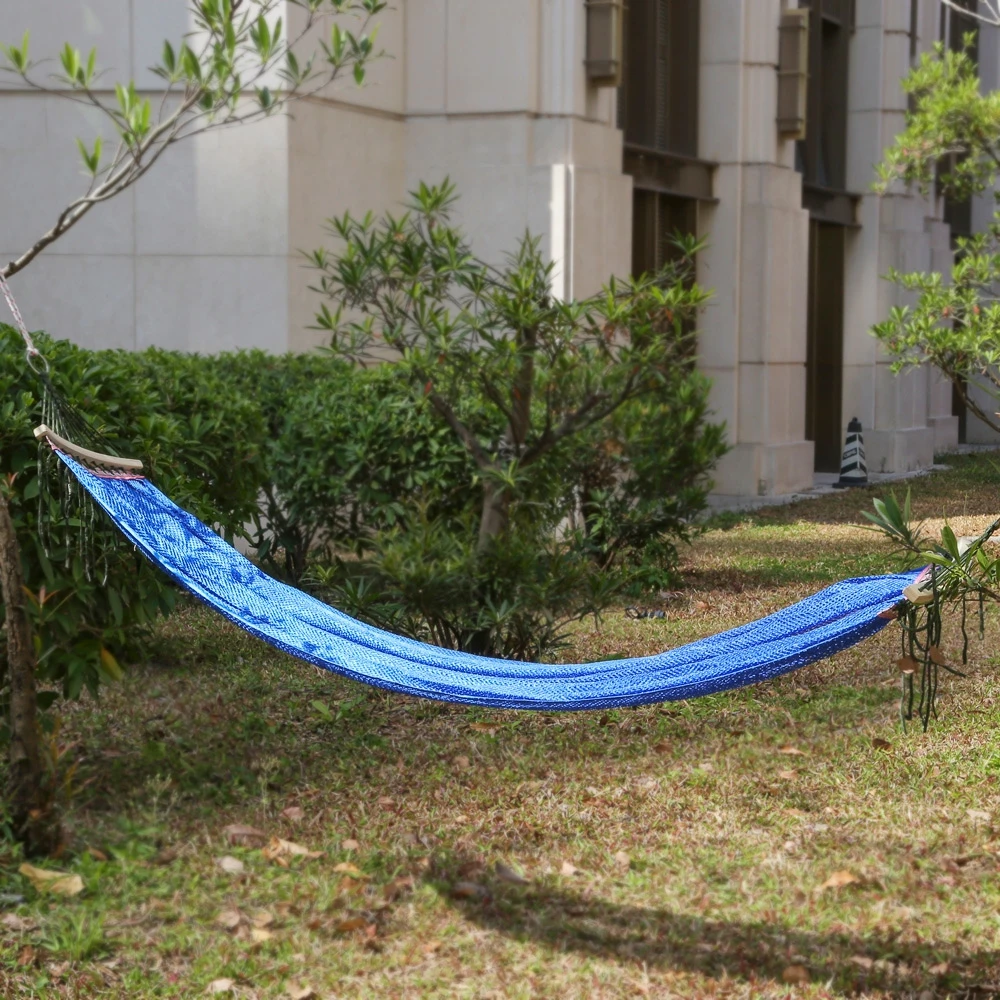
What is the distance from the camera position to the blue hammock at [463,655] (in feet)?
13.8

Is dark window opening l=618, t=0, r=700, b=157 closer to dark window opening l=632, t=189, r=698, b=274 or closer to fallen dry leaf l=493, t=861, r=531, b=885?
dark window opening l=632, t=189, r=698, b=274

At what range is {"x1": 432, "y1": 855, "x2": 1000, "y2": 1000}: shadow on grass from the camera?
4086 millimetres

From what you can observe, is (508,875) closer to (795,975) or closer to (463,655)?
(463,655)

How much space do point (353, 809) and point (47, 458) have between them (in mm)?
1599

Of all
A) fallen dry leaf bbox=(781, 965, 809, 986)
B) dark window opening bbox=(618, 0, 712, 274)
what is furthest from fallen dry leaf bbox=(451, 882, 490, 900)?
dark window opening bbox=(618, 0, 712, 274)

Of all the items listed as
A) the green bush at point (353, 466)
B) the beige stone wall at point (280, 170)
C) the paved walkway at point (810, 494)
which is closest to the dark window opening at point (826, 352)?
the paved walkway at point (810, 494)

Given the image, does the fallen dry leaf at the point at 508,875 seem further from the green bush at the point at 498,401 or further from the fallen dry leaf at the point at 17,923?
the green bush at the point at 498,401

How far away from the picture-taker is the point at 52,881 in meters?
4.48

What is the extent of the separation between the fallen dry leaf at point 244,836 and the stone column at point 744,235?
453 inches

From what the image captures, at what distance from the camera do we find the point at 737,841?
Answer: 16.6 ft

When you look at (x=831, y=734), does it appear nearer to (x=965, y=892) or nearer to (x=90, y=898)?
(x=965, y=892)

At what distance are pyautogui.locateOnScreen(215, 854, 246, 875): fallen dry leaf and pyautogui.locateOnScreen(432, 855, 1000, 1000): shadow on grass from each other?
612 mm

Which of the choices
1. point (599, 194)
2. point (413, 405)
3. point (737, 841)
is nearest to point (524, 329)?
point (413, 405)

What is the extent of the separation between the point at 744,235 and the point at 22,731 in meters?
12.7
